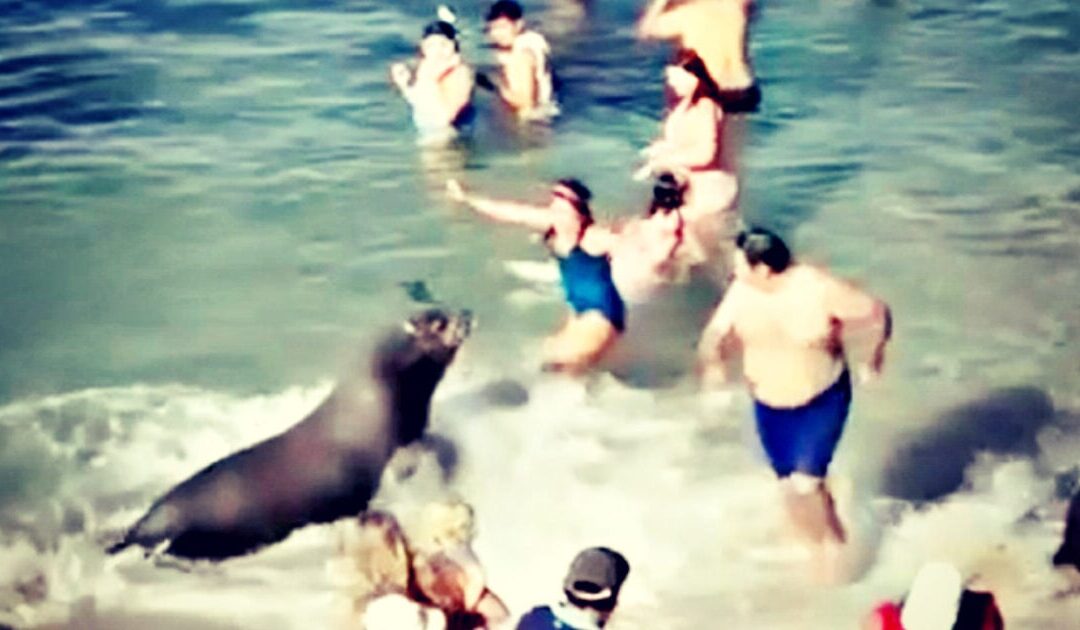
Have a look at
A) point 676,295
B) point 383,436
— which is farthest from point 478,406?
point 676,295

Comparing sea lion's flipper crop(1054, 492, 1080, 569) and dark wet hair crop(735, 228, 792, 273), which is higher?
dark wet hair crop(735, 228, 792, 273)

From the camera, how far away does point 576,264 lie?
5.07 ft

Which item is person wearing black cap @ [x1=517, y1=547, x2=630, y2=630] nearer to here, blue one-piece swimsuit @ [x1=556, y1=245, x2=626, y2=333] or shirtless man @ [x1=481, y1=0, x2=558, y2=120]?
blue one-piece swimsuit @ [x1=556, y1=245, x2=626, y2=333]

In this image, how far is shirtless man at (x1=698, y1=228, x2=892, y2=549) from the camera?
1.54m

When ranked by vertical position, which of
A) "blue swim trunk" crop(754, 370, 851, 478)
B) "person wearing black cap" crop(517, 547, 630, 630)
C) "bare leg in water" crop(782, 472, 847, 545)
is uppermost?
"blue swim trunk" crop(754, 370, 851, 478)

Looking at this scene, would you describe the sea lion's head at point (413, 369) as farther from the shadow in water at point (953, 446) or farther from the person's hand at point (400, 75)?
the shadow in water at point (953, 446)

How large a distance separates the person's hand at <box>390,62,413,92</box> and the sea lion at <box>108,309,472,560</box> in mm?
226

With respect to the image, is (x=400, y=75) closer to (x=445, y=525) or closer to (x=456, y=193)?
(x=456, y=193)

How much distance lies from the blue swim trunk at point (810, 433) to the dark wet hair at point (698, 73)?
304 mm

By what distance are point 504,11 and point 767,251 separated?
352mm

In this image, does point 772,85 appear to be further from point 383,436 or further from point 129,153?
point 129,153

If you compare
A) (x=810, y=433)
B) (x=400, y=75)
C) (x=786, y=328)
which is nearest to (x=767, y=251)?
(x=786, y=328)

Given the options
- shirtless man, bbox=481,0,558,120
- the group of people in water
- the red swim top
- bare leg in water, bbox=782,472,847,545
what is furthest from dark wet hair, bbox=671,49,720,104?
the red swim top

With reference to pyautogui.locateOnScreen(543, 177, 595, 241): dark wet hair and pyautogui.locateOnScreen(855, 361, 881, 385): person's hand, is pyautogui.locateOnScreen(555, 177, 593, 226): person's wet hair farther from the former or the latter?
pyautogui.locateOnScreen(855, 361, 881, 385): person's hand
